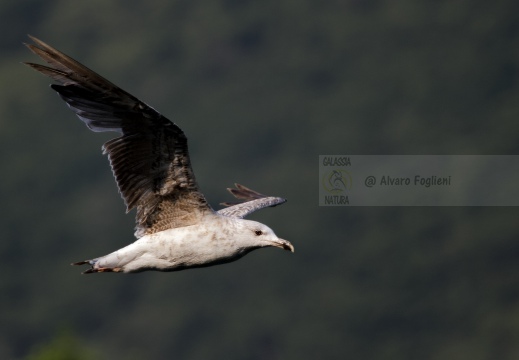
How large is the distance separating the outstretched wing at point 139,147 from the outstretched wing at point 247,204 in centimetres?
150

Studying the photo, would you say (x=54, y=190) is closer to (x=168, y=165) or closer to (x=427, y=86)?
(x=427, y=86)

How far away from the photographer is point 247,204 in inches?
783

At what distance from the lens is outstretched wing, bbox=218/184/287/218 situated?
741 inches

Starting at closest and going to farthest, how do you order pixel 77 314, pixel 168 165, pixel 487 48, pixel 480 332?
pixel 168 165 → pixel 480 332 → pixel 77 314 → pixel 487 48

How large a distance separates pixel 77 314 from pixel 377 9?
8231cm

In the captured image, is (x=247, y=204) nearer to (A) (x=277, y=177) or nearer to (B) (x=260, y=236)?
(B) (x=260, y=236)

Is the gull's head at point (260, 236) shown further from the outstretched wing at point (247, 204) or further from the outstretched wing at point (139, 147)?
the outstretched wing at point (247, 204)

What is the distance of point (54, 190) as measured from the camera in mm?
156625

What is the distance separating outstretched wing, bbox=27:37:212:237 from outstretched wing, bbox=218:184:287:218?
4.92 feet

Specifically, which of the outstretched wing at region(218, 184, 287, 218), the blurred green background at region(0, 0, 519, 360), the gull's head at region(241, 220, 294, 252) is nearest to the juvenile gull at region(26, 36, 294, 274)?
the gull's head at region(241, 220, 294, 252)

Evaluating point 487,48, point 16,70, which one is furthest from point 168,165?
point 487,48

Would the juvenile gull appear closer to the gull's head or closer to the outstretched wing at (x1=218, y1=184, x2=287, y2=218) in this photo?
the gull's head

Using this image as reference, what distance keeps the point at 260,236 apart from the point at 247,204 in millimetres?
3789

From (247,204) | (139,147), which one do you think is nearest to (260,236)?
(139,147)
